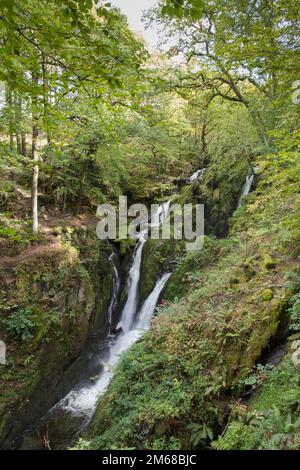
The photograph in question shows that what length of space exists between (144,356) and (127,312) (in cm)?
487

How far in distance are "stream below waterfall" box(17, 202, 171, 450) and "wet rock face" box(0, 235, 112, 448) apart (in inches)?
12.9

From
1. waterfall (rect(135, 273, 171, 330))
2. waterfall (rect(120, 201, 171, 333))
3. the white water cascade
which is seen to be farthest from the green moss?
waterfall (rect(120, 201, 171, 333))

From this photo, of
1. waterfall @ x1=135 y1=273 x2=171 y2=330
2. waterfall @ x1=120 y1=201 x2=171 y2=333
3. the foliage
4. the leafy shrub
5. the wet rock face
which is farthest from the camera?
waterfall @ x1=120 y1=201 x2=171 y2=333

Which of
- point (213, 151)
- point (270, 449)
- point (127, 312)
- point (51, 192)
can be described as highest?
point (213, 151)

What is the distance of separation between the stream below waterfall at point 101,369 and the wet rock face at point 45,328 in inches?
12.9

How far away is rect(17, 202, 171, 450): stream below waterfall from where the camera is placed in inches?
284

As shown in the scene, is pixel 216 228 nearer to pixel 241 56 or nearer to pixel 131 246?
pixel 131 246

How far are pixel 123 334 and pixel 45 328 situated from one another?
3.10 m

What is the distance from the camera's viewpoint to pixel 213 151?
13.6 meters

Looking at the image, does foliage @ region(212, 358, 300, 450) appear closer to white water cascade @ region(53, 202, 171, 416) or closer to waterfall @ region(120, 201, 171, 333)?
white water cascade @ region(53, 202, 171, 416)

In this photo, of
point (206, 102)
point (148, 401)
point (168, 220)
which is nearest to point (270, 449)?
point (148, 401)

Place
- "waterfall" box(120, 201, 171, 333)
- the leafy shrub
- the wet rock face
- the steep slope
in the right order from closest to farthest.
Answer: the steep slope → the wet rock face → the leafy shrub → "waterfall" box(120, 201, 171, 333)

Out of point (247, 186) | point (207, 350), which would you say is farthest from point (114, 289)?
point (207, 350)

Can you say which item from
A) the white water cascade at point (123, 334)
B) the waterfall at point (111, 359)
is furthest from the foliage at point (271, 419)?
the waterfall at point (111, 359)
